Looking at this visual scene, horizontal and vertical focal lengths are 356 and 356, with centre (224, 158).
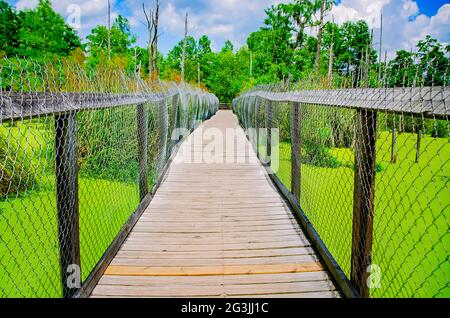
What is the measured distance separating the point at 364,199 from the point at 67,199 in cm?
178

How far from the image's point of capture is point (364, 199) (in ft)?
7.12

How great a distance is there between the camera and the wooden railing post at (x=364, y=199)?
208 centimetres

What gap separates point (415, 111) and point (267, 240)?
2160 mm

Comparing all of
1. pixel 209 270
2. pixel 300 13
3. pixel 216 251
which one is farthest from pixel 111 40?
pixel 209 270

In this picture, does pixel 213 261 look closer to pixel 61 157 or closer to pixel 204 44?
pixel 61 157

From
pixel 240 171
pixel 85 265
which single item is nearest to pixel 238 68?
pixel 240 171

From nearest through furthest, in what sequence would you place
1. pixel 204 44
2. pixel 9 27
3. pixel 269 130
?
pixel 269 130 → pixel 9 27 → pixel 204 44

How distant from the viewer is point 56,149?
2.02 meters

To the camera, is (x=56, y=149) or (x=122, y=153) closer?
(x=56, y=149)

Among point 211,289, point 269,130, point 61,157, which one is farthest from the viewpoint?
point 269,130

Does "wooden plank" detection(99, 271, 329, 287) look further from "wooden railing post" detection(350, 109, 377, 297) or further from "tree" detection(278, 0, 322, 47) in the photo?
"tree" detection(278, 0, 322, 47)

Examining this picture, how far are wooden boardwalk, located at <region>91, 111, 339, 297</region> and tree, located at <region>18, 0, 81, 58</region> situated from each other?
36.7m
